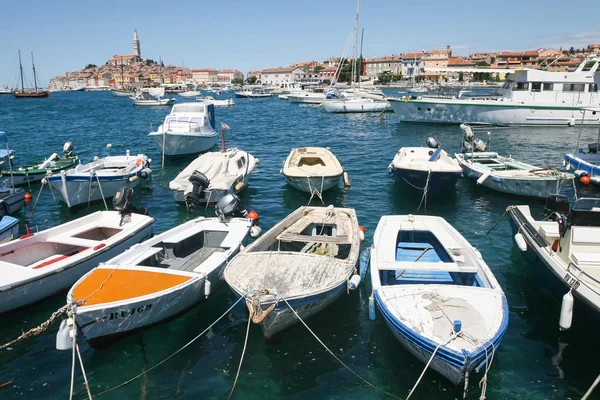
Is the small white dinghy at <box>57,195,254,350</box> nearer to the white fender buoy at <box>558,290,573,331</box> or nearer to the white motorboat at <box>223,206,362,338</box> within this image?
the white motorboat at <box>223,206,362,338</box>

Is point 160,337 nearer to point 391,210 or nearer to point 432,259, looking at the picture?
point 432,259

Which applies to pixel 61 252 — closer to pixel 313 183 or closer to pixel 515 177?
pixel 313 183

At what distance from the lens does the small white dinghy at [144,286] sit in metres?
7.91

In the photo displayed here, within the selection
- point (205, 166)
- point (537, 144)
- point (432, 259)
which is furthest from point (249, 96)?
point (432, 259)

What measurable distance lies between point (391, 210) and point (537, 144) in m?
21.7

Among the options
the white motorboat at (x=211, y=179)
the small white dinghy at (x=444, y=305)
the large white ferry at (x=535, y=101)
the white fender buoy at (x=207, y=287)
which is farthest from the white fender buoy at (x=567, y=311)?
the large white ferry at (x=535, y=101)

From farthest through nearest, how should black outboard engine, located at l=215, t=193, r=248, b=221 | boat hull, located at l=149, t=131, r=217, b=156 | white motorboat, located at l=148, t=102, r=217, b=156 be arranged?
1. white motorboat, located at l=148, t=102, r=217, b=156
2. boat hull, located at l=149, t=131, r=217, b=156
3. black outboard engine, located at l=215, t=193, r=248, b=221

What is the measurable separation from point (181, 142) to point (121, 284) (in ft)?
62.9

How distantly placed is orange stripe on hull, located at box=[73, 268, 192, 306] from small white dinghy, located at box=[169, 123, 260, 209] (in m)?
7.82

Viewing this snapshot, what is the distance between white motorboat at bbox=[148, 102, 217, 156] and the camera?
2630cm

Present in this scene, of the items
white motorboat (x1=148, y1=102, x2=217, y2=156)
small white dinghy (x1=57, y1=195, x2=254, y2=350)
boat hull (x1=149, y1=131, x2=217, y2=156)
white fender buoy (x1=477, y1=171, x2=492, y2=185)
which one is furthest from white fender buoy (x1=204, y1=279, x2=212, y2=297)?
boat hull (x1=149, y1=131, x2=217, y2=156)

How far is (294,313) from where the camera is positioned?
8.27m

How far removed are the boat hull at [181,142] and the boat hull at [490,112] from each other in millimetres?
24103

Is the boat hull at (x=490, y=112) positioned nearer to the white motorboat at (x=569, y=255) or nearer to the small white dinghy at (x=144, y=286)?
the white motorboat at (x=569, y=255)
